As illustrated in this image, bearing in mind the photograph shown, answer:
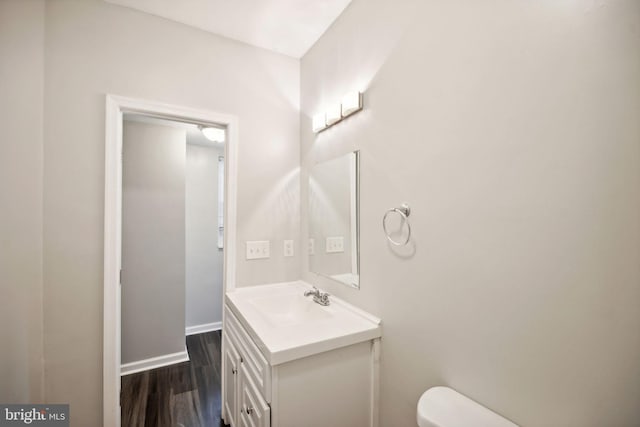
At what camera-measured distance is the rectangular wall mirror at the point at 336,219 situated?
1491 mm

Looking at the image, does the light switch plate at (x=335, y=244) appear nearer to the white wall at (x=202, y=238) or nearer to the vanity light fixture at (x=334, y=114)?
the vanity light fixture at (x=334, y=114)

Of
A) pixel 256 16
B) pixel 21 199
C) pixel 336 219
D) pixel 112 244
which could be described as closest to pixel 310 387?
pixel 336 219

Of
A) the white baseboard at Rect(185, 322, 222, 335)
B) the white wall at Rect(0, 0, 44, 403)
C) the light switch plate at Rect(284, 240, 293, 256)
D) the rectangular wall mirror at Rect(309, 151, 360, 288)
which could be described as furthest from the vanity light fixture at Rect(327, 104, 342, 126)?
the white baseboard at Rect(185, 322, 222, 335)

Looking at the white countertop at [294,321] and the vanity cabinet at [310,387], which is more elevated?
the white countertop at [294,321]

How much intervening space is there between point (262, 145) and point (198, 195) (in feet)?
5.76

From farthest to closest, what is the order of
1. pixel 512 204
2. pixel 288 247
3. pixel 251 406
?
pixel 288 247 → pixel 251 406 → pixel 512 204

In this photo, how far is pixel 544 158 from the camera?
28.9 inches

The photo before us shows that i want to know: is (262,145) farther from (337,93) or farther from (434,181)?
(434,181)

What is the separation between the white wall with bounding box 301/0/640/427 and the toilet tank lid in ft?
0.12

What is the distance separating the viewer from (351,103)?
146 centimetres

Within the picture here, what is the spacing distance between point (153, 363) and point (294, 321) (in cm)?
184

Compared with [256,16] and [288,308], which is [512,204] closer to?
[288,308]

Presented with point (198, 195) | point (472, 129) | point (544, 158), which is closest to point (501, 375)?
point (544, 158)

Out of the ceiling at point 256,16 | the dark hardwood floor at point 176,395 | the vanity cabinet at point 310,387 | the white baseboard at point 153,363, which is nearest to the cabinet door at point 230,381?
the vanity cabinet at point 310,387
